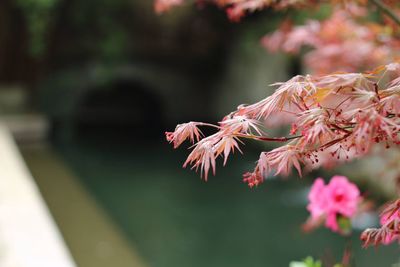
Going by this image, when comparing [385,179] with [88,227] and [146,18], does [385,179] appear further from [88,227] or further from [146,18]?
[146,18]

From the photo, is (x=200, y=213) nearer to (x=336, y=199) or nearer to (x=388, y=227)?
(x=336, y=199)

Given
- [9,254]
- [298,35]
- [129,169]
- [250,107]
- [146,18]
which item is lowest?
[250,107]

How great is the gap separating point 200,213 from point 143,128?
4985mm

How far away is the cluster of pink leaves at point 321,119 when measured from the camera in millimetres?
706

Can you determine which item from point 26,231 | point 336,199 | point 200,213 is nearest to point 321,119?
point 336,199

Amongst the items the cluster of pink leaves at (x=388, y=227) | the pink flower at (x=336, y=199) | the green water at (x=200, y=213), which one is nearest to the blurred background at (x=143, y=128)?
the green water at (x=200, y=213)

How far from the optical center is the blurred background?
3.76 m

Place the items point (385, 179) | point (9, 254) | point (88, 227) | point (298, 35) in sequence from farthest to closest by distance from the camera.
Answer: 1. point (385, 179)
2. point (88, 227)
3. point (298, 35)
4. point (9, 254)

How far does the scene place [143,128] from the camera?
948 centimetres

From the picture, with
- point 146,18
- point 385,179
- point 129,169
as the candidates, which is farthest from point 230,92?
point 385,179

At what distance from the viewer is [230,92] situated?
913 cm

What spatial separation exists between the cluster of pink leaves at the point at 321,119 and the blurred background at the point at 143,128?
2.34 m

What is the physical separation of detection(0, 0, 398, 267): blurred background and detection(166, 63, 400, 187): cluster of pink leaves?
2.34 m

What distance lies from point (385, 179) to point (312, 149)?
489 centimetres
